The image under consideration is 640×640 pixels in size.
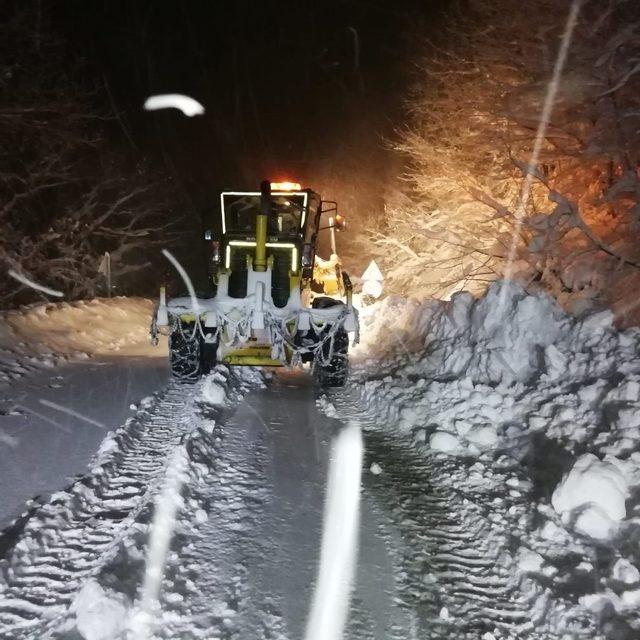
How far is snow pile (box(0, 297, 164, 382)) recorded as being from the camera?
10102 millimetres

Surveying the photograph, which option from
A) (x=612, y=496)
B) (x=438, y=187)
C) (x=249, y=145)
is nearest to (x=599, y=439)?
→ (x=612, y=496)

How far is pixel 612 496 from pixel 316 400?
14.9 feet

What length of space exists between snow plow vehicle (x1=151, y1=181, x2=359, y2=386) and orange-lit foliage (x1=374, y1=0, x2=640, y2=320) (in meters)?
2.83

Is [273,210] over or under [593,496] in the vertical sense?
over

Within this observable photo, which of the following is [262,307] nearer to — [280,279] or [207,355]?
[207,355]

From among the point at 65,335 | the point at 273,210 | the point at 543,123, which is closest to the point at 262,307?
the point at 273,210

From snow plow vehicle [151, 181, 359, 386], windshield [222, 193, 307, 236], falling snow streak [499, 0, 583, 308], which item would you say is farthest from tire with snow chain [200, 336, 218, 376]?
falling snow streak [499, 0, 583, 308]

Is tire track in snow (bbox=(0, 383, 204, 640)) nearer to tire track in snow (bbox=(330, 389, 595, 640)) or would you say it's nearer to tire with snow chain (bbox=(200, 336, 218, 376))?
tire track in snow (bbox=(330, 389, 595, 640))

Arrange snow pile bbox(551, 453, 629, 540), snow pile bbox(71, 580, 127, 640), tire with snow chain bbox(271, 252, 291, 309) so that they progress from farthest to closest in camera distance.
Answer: tire with snow chain bbox(271, 252, 291, 309)
snow pile bbox(551, 453, 629, 540)
snow pile bbox(71, 580, 127, 640)

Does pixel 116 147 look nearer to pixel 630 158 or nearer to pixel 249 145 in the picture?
pixel 249 145

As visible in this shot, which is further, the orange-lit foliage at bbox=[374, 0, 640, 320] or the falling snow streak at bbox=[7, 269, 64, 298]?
the falling snow streak at bbox=[7, 269, 64, 298]

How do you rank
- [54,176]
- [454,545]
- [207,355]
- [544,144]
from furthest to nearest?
[54,176], [544,144], [207,355], [454,545]

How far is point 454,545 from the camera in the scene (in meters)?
4.51

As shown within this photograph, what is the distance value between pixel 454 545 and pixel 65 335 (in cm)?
1048
